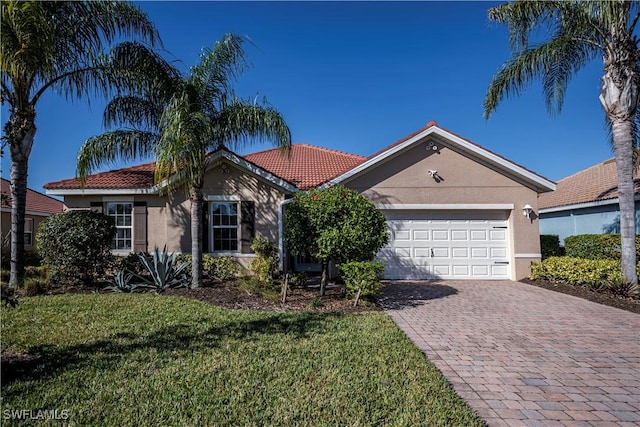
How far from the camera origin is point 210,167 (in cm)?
1160

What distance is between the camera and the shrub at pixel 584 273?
9102 millimetres

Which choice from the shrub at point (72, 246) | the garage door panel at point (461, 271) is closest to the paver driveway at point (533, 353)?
the garage door panel at point (461, 271)

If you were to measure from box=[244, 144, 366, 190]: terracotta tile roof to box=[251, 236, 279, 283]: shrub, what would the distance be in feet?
9.34

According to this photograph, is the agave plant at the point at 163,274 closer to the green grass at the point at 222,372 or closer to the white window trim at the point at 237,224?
the white window trim at the point at 237,224

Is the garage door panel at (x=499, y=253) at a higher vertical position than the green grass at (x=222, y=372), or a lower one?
higher

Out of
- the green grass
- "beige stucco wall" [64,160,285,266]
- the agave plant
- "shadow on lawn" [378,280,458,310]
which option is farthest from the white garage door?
the agave plant

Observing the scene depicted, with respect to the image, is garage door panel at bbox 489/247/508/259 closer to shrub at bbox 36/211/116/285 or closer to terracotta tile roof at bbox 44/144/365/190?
terracotta tile roof at bbox 44/144/365/190

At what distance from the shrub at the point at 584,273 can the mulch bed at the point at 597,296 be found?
0.75ft

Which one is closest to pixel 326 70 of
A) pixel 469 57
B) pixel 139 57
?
pixel 469 57

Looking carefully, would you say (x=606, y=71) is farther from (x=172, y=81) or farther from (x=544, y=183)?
(x=172, y=81)

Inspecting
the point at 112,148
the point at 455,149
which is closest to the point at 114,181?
the point at 112,148

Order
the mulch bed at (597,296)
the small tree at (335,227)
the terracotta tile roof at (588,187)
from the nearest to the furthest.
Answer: the mulch bed at (597,296) < the small tree at (335,227) < the terracotta tile roof at (588,187)

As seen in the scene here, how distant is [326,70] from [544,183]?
29.1 feet

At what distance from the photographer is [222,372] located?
13.5 ft
